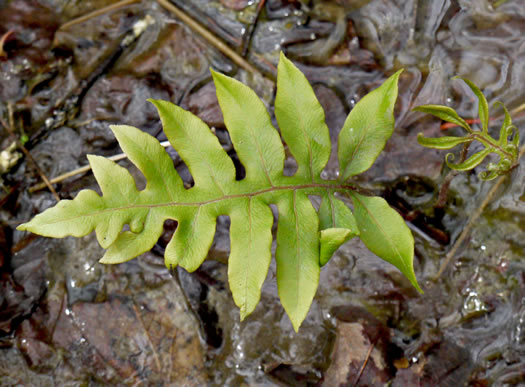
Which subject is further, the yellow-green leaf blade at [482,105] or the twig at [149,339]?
the twig at [149,339]

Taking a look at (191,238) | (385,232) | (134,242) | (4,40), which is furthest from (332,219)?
(4,40)

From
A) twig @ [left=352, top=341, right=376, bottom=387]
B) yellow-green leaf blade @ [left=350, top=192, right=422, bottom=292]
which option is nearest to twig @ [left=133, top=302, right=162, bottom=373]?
twig @ [left=352, top=341, right=376, bottom=387]

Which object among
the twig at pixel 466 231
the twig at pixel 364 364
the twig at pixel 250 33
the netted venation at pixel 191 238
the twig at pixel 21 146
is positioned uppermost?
the twig at pixel 250 33

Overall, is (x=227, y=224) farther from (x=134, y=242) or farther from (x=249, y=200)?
(x=134, y=242)

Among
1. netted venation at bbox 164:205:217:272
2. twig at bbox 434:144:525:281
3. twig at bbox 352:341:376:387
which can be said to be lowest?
twig at bbox 352:341:376:387

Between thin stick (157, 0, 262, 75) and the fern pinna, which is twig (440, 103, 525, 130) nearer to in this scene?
the fern pinna

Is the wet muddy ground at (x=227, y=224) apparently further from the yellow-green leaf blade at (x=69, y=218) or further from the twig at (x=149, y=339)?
the yellow-green leaf blade at (x=69, y=218)

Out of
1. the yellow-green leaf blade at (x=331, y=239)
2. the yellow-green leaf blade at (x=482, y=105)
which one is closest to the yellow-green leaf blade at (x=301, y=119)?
the yellow-green leaf blade at (x=331, y=239)
